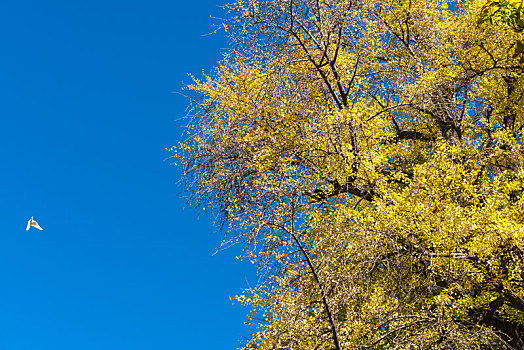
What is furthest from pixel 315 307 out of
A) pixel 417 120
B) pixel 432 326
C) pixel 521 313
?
pixel 417 120

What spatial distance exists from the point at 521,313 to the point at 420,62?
6.91 metres

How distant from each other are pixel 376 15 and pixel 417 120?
3.38m

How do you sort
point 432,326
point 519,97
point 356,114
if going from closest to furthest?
point 432,326 → point 356,114 → point 519,97

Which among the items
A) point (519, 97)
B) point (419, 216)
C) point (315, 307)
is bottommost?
point (315, 307)

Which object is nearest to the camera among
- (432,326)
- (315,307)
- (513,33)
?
(432,326)

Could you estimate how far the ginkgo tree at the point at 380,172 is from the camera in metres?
8.94

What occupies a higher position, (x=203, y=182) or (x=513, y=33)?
(x=513, y=33)

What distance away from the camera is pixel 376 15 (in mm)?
15141

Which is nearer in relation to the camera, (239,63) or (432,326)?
(432,326)

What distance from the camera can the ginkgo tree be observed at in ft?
29.3

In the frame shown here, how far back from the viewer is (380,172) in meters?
12.3

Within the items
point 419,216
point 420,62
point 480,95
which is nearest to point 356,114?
point 419,216

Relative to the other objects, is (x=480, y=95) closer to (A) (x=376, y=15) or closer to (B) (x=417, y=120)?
(B) (x=417, y=120)

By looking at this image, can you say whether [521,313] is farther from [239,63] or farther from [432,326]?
[239,63]
